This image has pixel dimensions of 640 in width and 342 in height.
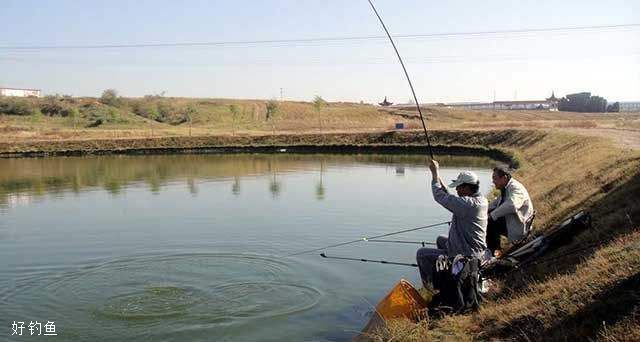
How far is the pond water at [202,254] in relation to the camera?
8555mm

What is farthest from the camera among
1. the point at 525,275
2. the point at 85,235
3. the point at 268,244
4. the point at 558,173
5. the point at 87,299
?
the point at 558,173

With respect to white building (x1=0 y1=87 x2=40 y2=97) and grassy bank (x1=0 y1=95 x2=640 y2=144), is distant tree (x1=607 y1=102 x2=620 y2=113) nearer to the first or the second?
grassy bank (x1=0 y1=95 x2=640 y2=144)

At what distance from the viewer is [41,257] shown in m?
12.4

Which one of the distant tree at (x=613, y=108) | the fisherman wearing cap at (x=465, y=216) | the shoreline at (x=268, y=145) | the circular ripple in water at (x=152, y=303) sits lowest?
the circular ripple in water at (x=152, y=303)

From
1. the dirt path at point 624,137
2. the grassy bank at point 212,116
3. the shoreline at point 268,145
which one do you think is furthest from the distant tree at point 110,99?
the dirt path at point 624,137

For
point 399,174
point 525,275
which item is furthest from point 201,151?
point 525,275

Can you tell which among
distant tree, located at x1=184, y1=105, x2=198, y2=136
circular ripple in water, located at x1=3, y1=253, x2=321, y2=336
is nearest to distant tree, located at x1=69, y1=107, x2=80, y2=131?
distant tree, located at x1=184, y1=105, x2=198, y2=136

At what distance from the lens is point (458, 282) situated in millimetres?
6188

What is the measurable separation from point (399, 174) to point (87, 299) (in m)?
20.9

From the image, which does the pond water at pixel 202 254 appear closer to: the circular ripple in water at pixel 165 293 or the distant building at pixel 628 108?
the circular ripple in water at pixel 165 293

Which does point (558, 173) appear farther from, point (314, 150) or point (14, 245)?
point (314, 150)

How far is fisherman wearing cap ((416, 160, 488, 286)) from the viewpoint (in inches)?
258

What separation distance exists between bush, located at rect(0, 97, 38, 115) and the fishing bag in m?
79.9

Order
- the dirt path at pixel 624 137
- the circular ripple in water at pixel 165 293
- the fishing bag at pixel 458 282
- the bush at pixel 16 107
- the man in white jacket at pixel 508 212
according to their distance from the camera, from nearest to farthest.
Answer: the fishing bag at pixel 458 282 < the man in white jacket at pixel 508 212 < the circular ripple in water at pixel 165 293 < the dirt path at pixel 624 137 < the bush at pixel 16 107
